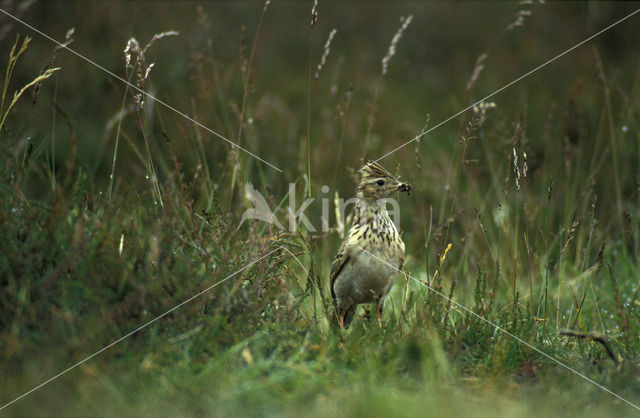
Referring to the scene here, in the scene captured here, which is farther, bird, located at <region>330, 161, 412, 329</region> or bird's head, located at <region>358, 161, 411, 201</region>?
bird's head, located at <region>358, 161, 411, 201</region>

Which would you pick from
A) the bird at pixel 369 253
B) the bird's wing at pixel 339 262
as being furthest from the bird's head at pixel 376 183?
the bird's wing at pixel 339 262

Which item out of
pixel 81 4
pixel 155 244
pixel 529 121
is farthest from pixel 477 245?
pixel 81 4

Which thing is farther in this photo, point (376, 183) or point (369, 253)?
point (376, 183)

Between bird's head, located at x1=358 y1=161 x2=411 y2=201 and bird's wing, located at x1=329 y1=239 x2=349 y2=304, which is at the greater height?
bird's head, located at x1=358 y1=161 x2=411 y2=201

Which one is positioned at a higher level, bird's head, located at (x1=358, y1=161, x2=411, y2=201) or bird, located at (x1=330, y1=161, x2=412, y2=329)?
bird's head, located at (x1=358, y1=161, x2=411, y2=201)

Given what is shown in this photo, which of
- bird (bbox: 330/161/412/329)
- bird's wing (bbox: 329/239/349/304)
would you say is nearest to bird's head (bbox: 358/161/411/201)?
bird (bbox: 330/161/412/329)

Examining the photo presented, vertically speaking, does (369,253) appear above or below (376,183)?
below

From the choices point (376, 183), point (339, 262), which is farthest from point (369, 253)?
point (376, 183)

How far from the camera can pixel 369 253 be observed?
12.8ft

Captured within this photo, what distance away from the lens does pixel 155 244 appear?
3.23m

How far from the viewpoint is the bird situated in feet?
12.8

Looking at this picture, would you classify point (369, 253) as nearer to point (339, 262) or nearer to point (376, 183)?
point (339, 262)

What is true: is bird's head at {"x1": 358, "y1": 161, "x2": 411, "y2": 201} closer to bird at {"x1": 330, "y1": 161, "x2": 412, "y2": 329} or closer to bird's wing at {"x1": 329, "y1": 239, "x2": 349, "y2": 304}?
bird at {"x1": 330, "y1": 161, "x2": 412, "y2": 329}

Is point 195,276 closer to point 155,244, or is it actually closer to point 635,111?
point 155,244
